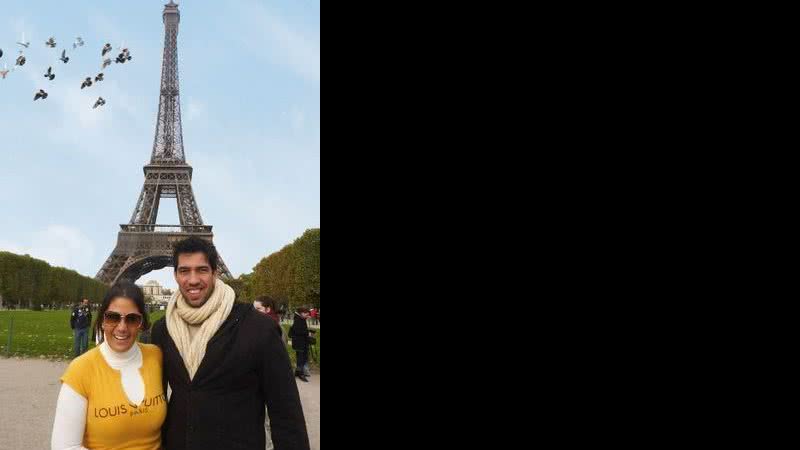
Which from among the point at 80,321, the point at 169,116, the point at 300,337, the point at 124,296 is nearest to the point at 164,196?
the point at 169,116

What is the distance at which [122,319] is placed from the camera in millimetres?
2246

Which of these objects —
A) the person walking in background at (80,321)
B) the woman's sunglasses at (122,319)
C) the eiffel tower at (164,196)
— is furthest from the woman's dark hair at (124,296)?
the eiffel tower at (164,196)

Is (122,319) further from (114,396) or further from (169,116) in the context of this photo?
(169,116)

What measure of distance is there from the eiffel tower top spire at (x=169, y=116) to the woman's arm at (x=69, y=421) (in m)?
50.9

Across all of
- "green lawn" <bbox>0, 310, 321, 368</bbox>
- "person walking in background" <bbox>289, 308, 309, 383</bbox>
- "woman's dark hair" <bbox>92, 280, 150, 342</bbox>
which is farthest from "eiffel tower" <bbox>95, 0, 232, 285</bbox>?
"woman's dark hair" <bbox>92, 280, 150, 342</bbox>

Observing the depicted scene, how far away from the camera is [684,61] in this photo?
1262mm

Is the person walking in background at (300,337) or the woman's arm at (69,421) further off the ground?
the person walking in background at (300,337)

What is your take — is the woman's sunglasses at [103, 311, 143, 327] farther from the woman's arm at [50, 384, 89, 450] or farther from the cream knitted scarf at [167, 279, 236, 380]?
the woman's arm at [50, 384, 89, 450]

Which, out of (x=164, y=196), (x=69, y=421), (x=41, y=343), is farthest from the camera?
(x=164, y=196)

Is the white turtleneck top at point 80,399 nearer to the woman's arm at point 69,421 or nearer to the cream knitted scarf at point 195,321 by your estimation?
the woman's arm at point 69,421

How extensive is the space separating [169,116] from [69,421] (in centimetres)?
5378

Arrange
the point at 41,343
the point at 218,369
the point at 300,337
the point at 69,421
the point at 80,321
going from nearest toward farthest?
the point at 69,421 < the point at 218,369 < the point at 300,337 < the point at 80,321 < the point at 41,343

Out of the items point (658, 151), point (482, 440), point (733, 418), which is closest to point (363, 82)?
point (658, 151)

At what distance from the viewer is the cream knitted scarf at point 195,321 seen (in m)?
2.20
